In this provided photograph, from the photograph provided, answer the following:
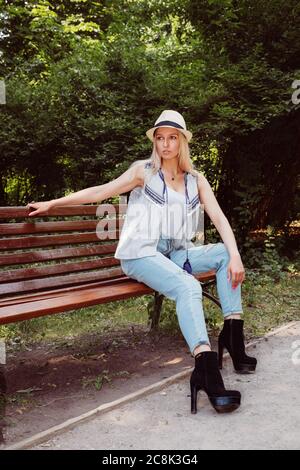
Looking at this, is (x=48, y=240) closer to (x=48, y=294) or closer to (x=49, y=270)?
(x=49, y=270)

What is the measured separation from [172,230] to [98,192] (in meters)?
0.55

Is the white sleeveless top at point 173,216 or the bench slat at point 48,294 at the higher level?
the white sleeveless top at point 173,216

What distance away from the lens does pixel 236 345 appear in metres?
3.54

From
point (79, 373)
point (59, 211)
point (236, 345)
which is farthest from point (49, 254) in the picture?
point (236, 345)

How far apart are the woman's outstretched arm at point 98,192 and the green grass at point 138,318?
56.9 inches

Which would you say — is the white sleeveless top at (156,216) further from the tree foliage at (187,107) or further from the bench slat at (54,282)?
the tree foliage at (187,107)

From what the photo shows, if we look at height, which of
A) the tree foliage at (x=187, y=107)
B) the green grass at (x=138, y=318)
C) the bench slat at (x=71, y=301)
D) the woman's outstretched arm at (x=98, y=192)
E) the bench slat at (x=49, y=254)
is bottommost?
the green grass at (x=138, y=318)

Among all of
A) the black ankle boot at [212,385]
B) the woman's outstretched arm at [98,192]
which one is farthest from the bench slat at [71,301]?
the black ankle boot at [212,385]

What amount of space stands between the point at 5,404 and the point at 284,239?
619 centimetres

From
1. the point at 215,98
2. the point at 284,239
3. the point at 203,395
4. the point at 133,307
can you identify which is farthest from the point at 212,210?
the point at 284,239

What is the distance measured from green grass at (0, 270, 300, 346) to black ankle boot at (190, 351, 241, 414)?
166cm

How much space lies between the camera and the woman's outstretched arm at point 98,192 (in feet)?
11.8

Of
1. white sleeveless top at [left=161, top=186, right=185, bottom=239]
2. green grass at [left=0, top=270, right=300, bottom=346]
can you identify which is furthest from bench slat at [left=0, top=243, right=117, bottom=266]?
green grass at [left=0, top=270, right=300, bottom=346]

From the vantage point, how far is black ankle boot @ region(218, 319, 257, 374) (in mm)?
3482
